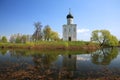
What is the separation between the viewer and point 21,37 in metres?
112

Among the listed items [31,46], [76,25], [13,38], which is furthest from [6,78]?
[13,38]

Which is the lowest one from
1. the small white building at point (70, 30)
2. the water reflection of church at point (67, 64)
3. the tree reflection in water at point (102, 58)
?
the tree reflection in water at point (102, 58)

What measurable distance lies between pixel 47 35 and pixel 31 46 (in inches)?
1140

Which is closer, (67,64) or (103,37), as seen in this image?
(67,64)

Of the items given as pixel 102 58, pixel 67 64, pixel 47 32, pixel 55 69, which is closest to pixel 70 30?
pixel 47 32

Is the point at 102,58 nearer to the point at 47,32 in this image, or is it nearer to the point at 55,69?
the point at 55,69

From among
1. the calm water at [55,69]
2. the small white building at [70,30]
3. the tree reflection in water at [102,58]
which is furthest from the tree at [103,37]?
the calm water at [55,69]

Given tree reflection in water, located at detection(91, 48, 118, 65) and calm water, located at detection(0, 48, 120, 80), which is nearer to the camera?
calm water, located at detection(0, 48, 120, 80)

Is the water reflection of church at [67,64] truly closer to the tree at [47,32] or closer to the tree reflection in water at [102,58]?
the tree reflection in water at [102,58]

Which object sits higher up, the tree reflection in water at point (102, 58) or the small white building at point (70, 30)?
the small white building at point (70, 30)

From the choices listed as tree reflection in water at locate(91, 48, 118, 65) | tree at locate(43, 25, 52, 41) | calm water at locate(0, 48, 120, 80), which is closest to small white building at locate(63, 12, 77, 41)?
tree at locate(43, 25, 52, 41)

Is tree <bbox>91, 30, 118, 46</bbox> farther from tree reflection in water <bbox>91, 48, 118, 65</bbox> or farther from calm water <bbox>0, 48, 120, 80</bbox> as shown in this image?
calm water <bbox>0, 48, 120, 80</bbox>

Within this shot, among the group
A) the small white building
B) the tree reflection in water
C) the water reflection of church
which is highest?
the small white building

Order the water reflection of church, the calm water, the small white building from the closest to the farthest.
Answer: the calm water → the water reflection of church → the small white building
